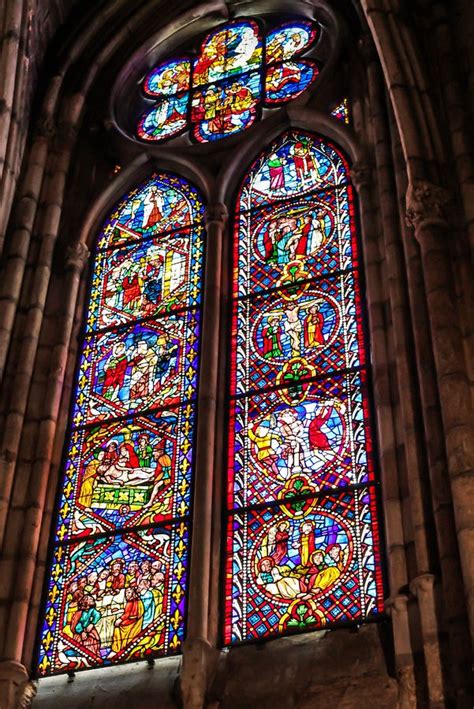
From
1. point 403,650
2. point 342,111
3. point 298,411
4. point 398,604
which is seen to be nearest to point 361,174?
point 342,111

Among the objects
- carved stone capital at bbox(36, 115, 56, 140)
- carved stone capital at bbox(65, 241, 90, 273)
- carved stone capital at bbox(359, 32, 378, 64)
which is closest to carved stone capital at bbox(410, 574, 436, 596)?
carved stone capital at bbox(65, 241, 90, 273)

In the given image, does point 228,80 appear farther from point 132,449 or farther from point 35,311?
point 132,449

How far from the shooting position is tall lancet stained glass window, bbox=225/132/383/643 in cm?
882

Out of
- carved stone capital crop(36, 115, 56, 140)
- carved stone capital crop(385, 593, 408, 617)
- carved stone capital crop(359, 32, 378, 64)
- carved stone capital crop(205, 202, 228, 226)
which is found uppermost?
carved stone capital crop(359, 32, 378, 64)

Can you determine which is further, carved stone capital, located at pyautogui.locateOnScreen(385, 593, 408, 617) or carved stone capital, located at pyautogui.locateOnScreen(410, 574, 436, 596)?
carved stone capital, located at pyautogui.locateOnScreen(385, 593, 408, 617)

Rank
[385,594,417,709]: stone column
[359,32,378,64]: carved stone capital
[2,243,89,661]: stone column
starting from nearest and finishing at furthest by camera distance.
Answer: [385,594,417,709]: stone column < [2,243,89,661]: stone column < [359,32,378,64]: carved stone capital

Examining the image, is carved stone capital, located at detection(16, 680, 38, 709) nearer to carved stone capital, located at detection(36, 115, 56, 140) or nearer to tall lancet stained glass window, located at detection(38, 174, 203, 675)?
tall lancet stained glass window, located at detection(38, 174, 203, 675)

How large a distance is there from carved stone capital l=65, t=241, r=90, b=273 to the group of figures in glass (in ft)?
0.68

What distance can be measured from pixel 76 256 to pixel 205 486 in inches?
125

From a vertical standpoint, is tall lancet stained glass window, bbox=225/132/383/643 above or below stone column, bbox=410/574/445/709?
above

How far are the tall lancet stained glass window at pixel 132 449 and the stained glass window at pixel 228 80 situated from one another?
0.89 metres

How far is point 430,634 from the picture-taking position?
Result: 25.7 feet

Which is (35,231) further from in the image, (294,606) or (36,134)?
(294,606)

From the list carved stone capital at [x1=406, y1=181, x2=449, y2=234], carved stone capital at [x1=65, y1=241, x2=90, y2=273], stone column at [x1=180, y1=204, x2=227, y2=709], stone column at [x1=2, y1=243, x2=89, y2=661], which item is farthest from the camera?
carved stone capital at [x1=65, y1=241, x2=90, y2=273]
